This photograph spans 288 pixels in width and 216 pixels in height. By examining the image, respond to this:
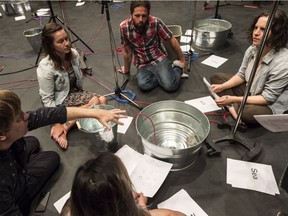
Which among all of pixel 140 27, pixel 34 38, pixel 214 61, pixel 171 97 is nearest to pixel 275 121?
pixel 171 97

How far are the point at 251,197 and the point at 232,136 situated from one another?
14.8 inches

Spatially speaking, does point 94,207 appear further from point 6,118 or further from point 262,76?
point 262,76

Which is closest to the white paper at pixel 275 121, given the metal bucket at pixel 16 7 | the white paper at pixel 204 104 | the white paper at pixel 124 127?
the white paper at pixel 204 104

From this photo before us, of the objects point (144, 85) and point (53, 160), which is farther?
point (144, 85)

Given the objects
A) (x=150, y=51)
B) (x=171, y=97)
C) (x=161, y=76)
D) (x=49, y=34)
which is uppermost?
(x=49, y=34)

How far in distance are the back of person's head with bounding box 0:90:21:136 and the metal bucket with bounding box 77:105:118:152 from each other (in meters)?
0.52

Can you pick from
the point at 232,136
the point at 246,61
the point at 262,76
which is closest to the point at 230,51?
the point at 246,61

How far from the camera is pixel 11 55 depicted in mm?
2686

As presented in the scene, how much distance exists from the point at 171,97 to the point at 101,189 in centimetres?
142

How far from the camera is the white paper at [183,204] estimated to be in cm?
112

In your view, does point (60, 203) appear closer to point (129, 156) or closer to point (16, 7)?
point (129, 156)

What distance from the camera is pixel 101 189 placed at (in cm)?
56

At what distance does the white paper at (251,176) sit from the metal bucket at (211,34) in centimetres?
151

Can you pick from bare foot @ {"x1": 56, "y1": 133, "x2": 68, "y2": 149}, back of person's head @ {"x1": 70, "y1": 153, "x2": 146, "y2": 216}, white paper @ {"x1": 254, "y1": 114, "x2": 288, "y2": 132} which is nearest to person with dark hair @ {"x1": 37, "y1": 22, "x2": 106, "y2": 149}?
bare foot @ {"x1": 56, "y1": 133, "x2": 68, "y2": 149}
